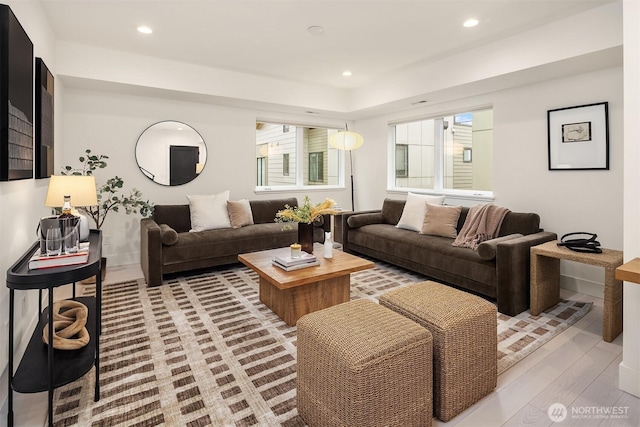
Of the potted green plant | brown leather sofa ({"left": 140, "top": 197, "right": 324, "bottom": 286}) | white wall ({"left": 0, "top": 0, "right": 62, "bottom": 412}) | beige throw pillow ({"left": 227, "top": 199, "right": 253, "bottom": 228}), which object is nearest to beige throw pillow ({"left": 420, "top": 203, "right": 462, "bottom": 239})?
brown leather sofa ({"left": 140, "top": 197, "right": 324, "bottom": 286})

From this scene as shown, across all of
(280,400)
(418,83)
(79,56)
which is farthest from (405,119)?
(280,400)

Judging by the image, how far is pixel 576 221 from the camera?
11.9 ft

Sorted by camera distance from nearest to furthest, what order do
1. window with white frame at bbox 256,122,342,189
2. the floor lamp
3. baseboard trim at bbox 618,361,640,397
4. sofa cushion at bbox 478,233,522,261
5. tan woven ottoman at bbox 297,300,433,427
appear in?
tan woven ottoman at bbox 297,300,433,427, baseboard trim at bbox 618,361,640,397, sofa cushion at bbox 478,233,522,261, the floor lamp, window with white frame at bbox 256,122,342,189

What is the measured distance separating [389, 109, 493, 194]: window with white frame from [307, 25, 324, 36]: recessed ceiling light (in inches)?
97.6

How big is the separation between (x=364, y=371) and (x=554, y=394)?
4.30 ft

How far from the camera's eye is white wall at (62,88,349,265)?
4.30m

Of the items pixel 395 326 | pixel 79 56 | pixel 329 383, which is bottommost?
pixel 329 383

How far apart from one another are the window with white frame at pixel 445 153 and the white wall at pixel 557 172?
0.31m

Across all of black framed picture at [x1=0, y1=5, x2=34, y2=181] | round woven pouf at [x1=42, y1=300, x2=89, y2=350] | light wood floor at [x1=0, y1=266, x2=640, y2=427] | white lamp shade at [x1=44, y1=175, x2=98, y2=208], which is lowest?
light wood floor at [x1=0, y1=266, x2=640, y2=427]

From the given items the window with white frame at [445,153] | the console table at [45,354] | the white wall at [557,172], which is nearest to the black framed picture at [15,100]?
the console table at [45,354]

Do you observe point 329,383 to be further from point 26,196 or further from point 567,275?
point 567,275

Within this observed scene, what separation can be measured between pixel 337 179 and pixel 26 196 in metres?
5.00

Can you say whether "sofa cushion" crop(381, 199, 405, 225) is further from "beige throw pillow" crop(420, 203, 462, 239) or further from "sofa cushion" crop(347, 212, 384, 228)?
"beige throw pillow" crop(420, 203, 462, 239)

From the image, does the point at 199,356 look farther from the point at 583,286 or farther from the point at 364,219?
the point at 583,286
